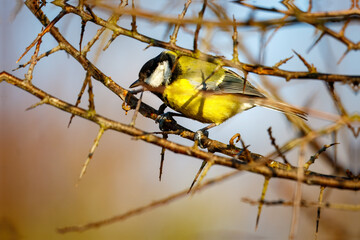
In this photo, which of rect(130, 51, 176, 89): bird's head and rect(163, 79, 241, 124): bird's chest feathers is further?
rect(130, 51, 176, 89): bird's head

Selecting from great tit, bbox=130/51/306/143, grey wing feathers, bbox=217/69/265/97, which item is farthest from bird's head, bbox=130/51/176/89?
grey wing feathers, bbox=217/69/265/97

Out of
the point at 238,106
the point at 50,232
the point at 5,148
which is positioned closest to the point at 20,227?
the point at 50,232

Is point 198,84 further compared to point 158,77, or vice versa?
point 158,77

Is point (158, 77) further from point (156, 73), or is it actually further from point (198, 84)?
point (198, 84)

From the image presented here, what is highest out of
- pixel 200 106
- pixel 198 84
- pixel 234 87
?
pixel 234 87

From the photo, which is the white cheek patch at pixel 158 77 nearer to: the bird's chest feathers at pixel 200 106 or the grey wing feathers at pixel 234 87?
the bird's chest feathers at pixel 200 106

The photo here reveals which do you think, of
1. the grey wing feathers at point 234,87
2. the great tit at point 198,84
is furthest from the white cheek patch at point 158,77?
the grey wing feathers at point 234,87

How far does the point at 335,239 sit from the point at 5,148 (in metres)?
3.71

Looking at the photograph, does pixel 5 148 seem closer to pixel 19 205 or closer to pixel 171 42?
pixel 19 205

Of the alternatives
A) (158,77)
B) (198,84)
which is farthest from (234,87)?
(158,77)

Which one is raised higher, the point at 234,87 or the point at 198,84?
the point at 234,87

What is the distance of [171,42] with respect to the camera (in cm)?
125

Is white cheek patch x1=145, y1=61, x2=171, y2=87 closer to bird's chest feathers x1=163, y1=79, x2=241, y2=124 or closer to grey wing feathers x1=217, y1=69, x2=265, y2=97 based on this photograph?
bird's chest feathers x1=163, y1=79, x2=241, y2=124

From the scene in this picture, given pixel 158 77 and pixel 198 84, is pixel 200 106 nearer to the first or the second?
pixel 198 84
